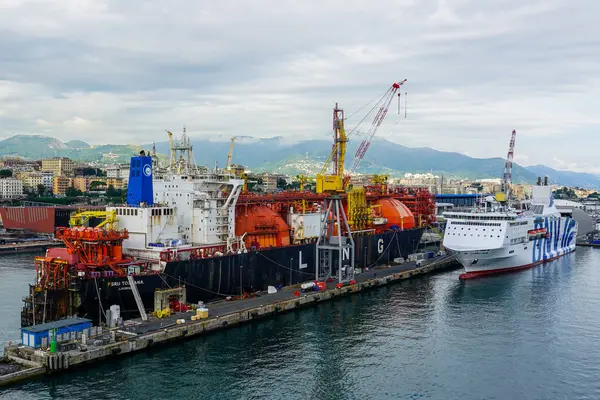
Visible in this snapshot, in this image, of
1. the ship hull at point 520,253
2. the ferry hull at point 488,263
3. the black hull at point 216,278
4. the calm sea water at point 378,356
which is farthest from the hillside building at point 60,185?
the ferry hull at point 488,263

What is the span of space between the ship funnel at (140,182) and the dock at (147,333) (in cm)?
888

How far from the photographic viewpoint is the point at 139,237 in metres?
39.9

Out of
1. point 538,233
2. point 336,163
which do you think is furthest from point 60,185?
point 538,233

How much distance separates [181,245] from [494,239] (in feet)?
103

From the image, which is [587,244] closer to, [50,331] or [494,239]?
[494,239]

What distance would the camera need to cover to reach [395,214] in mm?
68688

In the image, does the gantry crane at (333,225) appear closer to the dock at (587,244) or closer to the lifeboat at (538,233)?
the lifeboat at (538,233)

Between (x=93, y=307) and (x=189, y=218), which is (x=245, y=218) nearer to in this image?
(x=189, y=218)

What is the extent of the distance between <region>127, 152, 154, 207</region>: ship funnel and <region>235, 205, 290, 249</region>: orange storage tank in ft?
27.5

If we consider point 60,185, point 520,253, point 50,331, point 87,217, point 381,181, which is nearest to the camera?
point 50,331

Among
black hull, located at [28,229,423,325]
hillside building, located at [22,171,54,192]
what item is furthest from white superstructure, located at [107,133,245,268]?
hillside building, located at [22,171,54,192]

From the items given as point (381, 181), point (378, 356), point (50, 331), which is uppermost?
point (381, 181)

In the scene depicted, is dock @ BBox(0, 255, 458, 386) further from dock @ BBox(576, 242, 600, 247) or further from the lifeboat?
dock @ BBox(576, 242, 600, 247)

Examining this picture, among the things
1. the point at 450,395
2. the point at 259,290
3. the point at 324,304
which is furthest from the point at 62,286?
the point at 450,395
